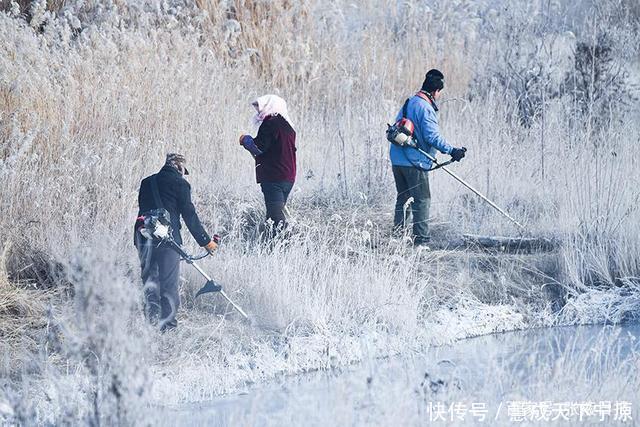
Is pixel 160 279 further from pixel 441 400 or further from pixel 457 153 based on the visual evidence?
pixel 457 153

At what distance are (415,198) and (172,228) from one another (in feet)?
8.12

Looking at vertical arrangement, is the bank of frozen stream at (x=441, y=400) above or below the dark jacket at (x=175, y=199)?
below

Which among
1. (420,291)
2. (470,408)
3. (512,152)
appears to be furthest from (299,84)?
(470,408)

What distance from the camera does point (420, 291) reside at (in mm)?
7645

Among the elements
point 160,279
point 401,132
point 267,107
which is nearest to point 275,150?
point 267,107

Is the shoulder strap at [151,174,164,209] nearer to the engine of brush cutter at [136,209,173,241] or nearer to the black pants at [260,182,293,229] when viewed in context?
the engine of brush cutter at [136,209,173,241]

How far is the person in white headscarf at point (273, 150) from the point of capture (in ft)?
26.0

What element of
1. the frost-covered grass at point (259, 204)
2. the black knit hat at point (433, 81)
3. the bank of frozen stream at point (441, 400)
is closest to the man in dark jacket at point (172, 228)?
the frost-covered grass at point (259, 204)

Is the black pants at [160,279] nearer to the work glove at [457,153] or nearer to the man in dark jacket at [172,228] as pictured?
the man in dark jacket at [172,228]

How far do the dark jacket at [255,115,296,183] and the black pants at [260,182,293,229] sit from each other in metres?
0.05

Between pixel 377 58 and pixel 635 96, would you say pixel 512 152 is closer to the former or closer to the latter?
pixel 377 58

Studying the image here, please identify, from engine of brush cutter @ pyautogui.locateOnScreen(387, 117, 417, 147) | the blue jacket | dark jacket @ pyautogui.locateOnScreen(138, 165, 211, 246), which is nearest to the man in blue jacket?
the blue jacket

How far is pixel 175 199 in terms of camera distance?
6.76 meters

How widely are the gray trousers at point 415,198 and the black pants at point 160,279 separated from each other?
224 cm
